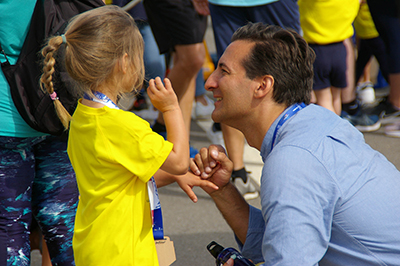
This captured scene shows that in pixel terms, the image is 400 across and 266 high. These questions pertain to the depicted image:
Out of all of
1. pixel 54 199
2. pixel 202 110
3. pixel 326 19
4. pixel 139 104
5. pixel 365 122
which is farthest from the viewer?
pixel 139 104

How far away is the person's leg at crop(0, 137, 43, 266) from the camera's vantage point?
6.35 feet

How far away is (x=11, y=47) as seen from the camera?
6.31 ft

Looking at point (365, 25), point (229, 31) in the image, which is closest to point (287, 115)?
point (229, 31)

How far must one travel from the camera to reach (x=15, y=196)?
196cm

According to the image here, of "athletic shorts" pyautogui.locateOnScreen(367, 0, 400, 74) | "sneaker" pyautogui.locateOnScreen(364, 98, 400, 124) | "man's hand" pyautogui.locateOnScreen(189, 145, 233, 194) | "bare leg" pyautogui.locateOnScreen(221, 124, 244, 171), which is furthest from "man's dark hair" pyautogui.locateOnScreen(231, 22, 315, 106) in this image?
"sneaker" pyautogui.locateOnScreen(364, 98, 400, 124)

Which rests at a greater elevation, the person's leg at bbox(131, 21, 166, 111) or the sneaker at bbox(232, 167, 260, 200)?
the person's leg at bbox(131, 21, 166, 111)

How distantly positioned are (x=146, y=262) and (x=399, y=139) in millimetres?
3450

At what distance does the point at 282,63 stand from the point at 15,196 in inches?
49.9

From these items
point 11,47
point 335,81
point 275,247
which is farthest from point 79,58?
point 335,81

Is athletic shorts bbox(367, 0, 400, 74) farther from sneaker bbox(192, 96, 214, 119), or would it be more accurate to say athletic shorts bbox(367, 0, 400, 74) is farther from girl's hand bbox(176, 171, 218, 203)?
girl's hand bbox(176, 171, 218, 203)

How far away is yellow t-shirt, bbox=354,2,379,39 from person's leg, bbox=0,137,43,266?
13.3 ft

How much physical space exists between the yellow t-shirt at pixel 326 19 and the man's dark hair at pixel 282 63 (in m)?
2.14

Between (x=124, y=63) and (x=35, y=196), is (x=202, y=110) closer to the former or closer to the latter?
(x=35, y=196)

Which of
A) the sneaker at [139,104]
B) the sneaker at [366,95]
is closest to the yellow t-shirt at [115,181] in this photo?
the sneaker at [139,104]
